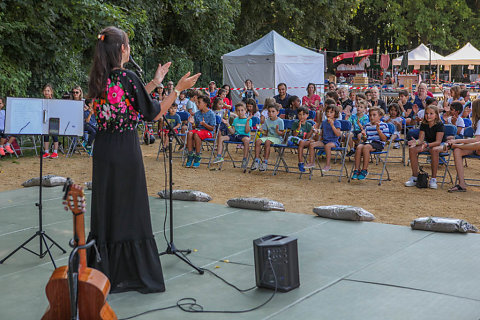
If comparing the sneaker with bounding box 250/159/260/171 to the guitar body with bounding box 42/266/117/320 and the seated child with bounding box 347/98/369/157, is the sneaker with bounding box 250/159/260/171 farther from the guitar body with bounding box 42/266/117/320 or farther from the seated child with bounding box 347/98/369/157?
the guitar body with bounding box 42/266/117/320

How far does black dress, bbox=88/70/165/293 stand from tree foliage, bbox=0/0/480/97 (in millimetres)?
9167

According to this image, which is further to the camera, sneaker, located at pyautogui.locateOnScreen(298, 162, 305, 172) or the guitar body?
sneaker, located at pyautogui.locateOnScreen(298, 162, 305, 172)

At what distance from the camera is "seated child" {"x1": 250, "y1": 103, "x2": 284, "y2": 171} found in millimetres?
11523

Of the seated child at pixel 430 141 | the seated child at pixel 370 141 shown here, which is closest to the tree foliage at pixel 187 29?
the seated child at pixel 370 141

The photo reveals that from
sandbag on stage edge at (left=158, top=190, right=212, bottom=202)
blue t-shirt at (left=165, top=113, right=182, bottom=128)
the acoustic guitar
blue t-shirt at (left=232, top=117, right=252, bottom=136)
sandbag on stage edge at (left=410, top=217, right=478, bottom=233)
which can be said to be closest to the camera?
the acoustic guitar

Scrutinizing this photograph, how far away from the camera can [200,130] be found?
12.5 metres

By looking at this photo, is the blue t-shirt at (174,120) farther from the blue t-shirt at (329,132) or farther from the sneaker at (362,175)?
the sneaker at (362,175)

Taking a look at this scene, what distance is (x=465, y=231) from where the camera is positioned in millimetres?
6508

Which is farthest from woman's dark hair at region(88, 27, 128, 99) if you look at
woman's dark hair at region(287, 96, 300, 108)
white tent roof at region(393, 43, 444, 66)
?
white tent roof at region(393, 43, 444, 66)

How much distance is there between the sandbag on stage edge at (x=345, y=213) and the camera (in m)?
7.23

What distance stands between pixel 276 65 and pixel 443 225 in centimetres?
1611

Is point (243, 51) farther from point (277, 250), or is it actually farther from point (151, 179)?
point (277, 250)

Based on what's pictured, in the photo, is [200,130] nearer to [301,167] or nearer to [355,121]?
[301,167]

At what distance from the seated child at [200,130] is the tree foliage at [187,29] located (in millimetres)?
2929
